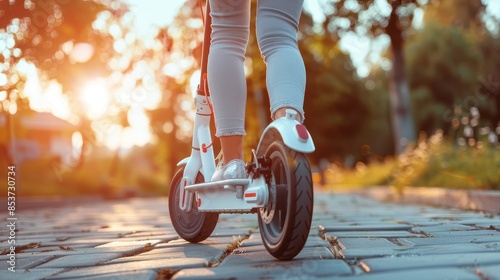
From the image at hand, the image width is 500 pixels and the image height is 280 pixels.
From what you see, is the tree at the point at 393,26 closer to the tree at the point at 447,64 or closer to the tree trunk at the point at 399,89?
the tree trunk at the point at 399,89

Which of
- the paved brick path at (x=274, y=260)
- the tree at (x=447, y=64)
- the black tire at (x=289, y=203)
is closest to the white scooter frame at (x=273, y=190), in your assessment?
the black tire at (x=289, y=203)

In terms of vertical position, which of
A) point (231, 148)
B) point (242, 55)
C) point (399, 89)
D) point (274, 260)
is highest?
point (399, 89)

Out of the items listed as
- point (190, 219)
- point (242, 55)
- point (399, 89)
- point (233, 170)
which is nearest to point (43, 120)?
point (399, 89)

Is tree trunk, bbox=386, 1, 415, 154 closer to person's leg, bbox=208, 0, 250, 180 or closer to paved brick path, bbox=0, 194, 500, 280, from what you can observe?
paved brick path, bbox=0, 194, 500, 280

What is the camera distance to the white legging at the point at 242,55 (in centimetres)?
312

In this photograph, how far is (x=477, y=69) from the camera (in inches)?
1591

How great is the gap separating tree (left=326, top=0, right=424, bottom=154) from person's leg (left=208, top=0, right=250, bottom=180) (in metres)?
10.3

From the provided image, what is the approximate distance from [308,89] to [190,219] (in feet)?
105

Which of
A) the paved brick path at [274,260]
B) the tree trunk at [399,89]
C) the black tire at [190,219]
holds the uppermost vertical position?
the tree trunk at [399,89]

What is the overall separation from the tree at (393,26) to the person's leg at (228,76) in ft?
33.9

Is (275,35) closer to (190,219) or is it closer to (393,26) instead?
(190,219)

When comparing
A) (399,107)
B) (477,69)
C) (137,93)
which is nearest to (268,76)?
(399,107)

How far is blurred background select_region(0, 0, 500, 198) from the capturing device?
29.9 ft

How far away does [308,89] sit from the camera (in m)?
35.9
